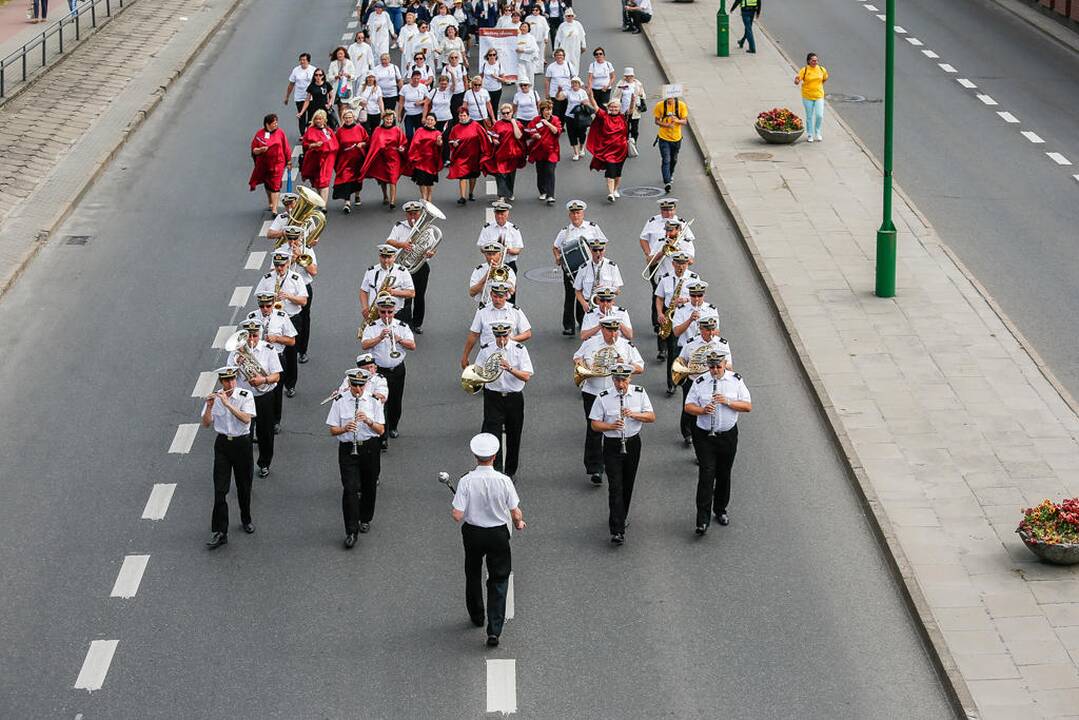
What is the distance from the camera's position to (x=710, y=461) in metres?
16.7

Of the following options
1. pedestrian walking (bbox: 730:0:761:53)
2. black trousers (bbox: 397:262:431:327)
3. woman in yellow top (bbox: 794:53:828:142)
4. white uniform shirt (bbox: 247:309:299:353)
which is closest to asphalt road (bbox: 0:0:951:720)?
black trousers (bbox: 397:262:431:327)

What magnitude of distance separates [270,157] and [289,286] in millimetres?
7499

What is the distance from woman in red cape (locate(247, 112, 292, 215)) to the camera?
27.0 metres

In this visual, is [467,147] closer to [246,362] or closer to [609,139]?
[609,139]

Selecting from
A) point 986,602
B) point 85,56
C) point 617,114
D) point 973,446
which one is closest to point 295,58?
point 85,56

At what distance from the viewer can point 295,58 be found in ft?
128

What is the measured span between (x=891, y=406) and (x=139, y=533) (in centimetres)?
852

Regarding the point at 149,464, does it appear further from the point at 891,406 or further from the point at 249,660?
the point at 891,406

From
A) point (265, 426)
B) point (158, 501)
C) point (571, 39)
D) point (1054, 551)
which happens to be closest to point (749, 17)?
point (571, 39)

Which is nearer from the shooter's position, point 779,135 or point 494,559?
point 494,559

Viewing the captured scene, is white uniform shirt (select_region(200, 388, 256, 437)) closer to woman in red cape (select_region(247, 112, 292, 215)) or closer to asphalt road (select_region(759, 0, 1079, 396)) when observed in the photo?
asphalt road (select_region(759, 0, 1079, 396))

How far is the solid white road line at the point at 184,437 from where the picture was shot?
62.9 ft

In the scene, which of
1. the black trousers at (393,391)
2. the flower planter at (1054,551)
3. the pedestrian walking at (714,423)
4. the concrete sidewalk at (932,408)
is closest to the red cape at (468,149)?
the concrete sidewalk at (932,408)

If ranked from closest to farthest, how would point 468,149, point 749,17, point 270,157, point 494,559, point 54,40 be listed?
point 494,559 < point 270,157 < point 468,149 < point 749,17 < point 54,40
